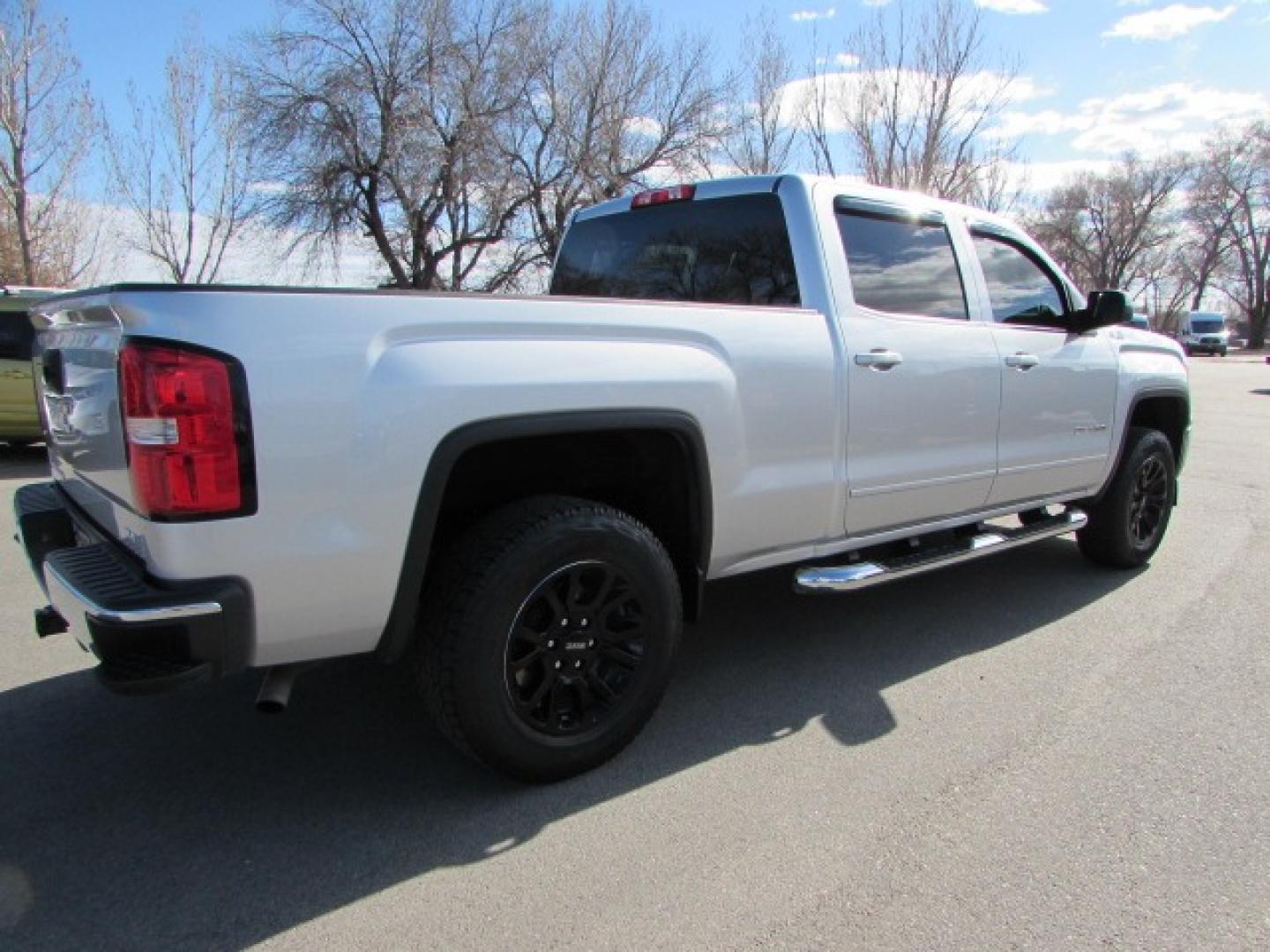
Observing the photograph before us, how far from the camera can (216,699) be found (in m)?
A: 3.37

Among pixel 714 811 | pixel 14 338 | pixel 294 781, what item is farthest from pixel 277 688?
pixel 14 338

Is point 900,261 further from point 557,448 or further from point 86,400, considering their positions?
point 86,400

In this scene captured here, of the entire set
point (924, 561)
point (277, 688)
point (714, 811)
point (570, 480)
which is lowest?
point (714, 811)

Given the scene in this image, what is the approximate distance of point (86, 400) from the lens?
2.47 metres

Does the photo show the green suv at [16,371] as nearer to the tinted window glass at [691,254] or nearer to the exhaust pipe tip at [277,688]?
the tinted window glass at [691,254]

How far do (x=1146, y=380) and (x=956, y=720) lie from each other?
2.87m

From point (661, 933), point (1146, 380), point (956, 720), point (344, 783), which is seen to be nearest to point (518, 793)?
point (344, 783)

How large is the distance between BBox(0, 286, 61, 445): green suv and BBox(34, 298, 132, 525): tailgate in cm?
754

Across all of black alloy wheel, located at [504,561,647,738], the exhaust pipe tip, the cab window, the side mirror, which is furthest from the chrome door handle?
the cab window

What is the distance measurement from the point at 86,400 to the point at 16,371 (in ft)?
28.0

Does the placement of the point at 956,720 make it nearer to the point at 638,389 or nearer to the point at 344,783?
the point at 638,389

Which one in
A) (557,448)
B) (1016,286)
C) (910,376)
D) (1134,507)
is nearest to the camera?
(557,448)

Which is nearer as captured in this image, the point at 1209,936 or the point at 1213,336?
the point at 1209,936

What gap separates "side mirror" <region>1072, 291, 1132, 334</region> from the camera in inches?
173
